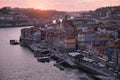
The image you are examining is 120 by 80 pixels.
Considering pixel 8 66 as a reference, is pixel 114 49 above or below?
above

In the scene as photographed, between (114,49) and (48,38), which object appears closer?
(114,49)

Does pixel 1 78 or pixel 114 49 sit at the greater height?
pixel 114 49

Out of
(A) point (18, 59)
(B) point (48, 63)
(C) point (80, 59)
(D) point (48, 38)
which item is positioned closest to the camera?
(C) point (80, 59)

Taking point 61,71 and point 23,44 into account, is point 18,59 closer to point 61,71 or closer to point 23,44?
point 61,71

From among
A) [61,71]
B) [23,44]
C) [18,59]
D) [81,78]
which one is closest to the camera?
[81,78]

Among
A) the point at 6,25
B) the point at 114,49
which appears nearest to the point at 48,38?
the point at 114,49

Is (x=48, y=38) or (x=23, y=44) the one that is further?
(x=23, y=44)

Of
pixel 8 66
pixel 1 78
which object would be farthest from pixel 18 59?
pixel 1 78

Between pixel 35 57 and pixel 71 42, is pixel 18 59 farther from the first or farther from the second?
pixel 71 42

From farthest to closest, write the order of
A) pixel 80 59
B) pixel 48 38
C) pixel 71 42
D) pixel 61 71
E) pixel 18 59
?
pixel 48 38, pixel 71 42, pixel 18 59, pixel 80 59, pixel 61 71
